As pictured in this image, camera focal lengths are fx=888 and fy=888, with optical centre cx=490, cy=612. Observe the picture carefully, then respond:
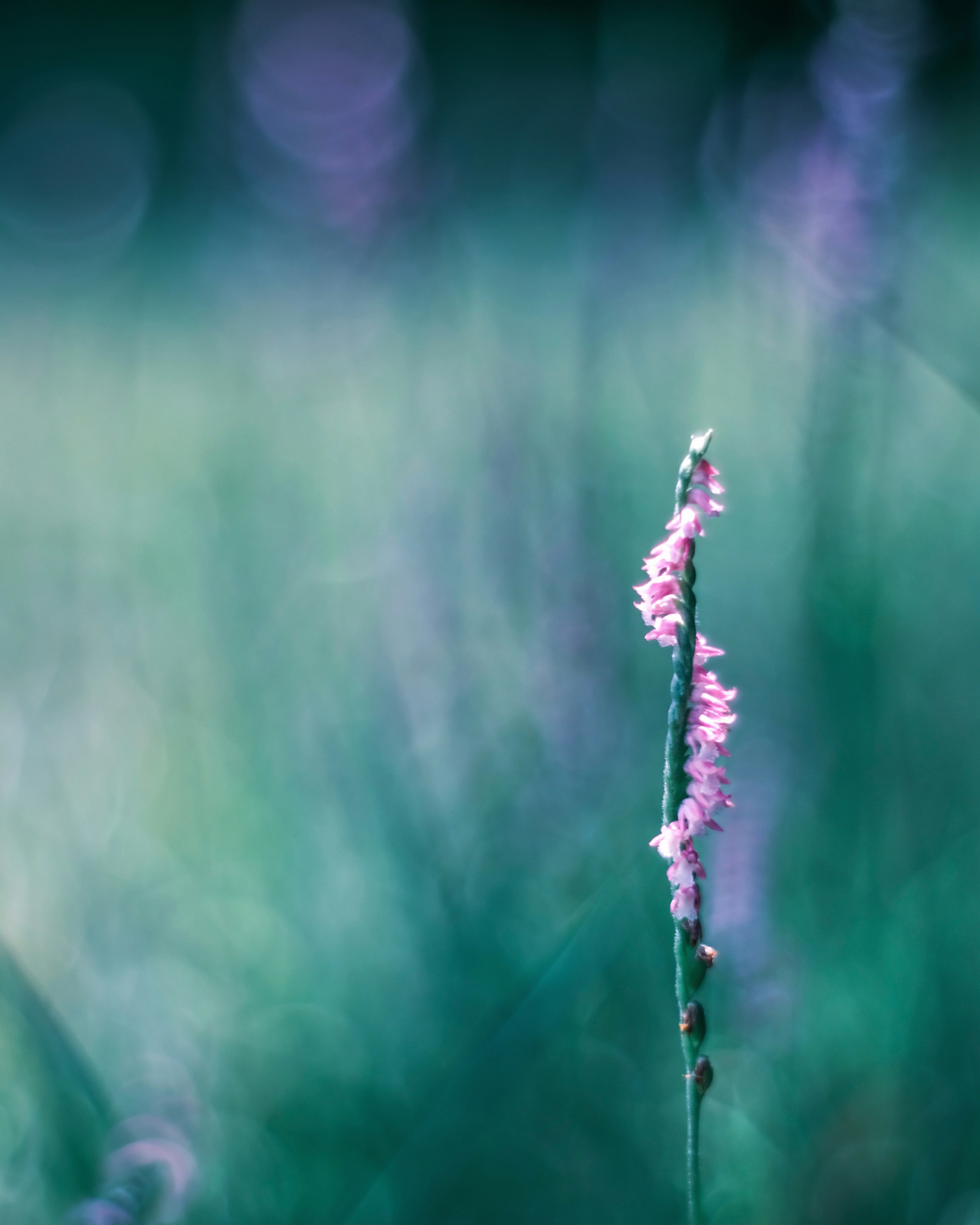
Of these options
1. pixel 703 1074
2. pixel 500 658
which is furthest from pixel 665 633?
pixel 500 658

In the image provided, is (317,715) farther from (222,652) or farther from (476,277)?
(476,277)

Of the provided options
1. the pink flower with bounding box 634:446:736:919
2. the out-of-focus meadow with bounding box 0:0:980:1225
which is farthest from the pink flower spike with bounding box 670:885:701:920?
the out-of-focus meadow with bounding box 0:0:980:1225

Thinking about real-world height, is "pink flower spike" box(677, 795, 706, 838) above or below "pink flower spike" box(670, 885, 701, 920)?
above

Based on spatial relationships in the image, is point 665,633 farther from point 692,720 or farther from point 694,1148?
point 694,1148

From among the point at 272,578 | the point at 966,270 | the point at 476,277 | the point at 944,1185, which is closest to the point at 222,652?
the point at 272,578

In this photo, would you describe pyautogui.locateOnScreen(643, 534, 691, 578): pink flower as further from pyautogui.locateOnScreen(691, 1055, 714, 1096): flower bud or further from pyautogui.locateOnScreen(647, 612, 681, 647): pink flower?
pyautogui.locateOnScreen(691, 1055, 714, 1096): flower bud

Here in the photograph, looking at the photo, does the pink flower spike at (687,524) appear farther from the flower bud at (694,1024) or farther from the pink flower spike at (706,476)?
the flower bud at (694,1024)

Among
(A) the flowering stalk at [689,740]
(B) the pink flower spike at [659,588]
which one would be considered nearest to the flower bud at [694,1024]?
(A) the flowering stalk at [689,740]
